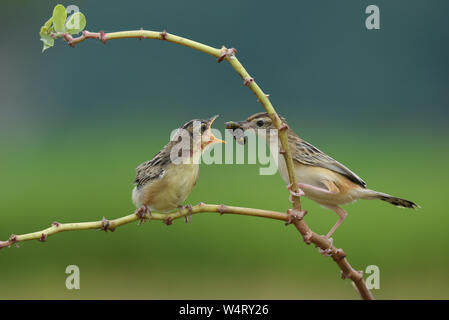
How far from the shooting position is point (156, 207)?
2.38 m

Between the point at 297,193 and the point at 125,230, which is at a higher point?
the point at 125,230

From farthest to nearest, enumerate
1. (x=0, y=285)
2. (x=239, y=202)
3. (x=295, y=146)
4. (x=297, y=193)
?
1. (x=239, y=202)
2. (x=0, y=285)
3. (x=295, y=146)
4. (x=297, y=193)

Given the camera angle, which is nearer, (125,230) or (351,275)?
(351,275)

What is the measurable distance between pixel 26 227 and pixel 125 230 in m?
0.96

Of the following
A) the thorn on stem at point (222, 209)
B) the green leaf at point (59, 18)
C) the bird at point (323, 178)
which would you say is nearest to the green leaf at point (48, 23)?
the green leaf at point (59, 18)

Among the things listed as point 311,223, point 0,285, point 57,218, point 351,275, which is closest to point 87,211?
point 57,218

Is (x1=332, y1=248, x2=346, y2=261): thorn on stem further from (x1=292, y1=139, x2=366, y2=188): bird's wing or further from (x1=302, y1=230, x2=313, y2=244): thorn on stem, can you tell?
(x1=292, y1=139, x2=366, y2=188): bird's wing

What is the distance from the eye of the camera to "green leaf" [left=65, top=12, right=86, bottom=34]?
60.7 inches

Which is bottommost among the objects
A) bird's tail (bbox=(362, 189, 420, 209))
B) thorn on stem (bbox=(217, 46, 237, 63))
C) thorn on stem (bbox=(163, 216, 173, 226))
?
thorn on stem (bbox=(163, 216, 173, 226))

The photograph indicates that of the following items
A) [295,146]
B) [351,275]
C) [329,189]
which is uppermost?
[295,146]

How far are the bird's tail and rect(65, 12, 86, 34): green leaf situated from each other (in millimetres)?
1280

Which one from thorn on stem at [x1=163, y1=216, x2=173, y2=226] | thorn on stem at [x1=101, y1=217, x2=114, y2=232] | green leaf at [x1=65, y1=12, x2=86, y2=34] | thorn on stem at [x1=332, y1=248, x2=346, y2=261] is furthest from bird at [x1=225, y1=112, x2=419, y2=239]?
green leaf at [x1=65, y1=12, x2=86, y2=34]

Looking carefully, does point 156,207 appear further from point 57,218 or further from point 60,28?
point 57,218

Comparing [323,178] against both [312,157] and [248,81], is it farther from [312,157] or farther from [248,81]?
[248,81]
